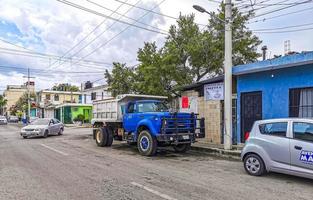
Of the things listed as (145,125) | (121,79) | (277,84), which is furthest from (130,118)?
(121,79)

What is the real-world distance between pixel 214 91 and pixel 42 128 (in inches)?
537

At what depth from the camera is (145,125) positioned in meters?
13.4

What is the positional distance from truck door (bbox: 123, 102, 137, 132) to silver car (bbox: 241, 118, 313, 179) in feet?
20.4

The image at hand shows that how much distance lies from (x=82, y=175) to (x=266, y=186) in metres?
4.74

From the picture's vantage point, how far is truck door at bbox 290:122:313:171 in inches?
306

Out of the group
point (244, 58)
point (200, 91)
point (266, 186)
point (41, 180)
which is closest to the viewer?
point (266, 186)

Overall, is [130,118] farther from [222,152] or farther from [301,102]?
[301,102]

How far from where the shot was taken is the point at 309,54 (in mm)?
11758

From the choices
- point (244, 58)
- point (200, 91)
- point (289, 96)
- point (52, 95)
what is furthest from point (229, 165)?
point (52, 95)

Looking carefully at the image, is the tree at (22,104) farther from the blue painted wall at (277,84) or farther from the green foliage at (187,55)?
the blue painted wall at (277,84)

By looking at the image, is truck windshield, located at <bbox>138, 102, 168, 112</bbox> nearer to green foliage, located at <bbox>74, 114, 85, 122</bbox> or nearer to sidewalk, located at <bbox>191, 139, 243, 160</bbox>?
sidewalk, located at <bbox>191, 139, 243, 160</bbox>

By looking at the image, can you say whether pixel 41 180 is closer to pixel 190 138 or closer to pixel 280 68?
pixel 190 138

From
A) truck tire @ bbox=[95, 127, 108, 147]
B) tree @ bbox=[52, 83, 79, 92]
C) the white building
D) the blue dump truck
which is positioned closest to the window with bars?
the blue dump truck

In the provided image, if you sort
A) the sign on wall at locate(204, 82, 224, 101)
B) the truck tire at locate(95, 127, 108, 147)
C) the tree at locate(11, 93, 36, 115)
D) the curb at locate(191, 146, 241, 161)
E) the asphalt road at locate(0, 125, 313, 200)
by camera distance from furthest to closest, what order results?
the tree at locate(11, 93, 36, 115) < the truck tire at locate(95, 127, 108, 147) < the sign on wall at locate(204, 82, 224, 101) < the curb at locate(191, 146, 241, 161) < the asphalt road at locate(0, 125, 313, 200)
